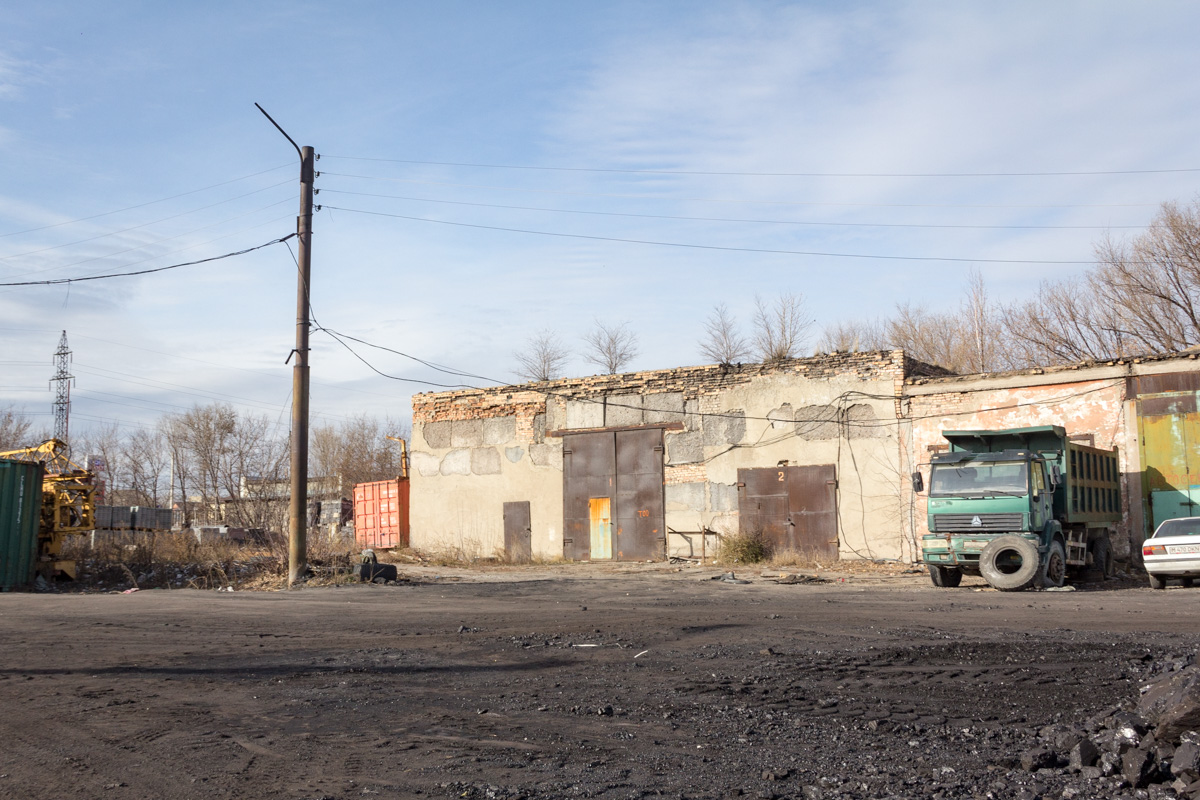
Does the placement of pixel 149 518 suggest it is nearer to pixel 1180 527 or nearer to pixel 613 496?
pixel 613 496

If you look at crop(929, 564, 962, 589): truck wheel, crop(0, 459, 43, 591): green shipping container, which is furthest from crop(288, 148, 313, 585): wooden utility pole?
crop(929, 564, 962, 589): truck wheel

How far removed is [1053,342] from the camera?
Result: 115 feet

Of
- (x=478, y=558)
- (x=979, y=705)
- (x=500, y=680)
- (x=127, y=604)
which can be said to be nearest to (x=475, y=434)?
(x=478, y=558)

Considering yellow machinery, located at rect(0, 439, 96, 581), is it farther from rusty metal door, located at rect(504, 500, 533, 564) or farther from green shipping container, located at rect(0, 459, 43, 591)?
rusty metal door, located at rect(504, 500, 533, 564)

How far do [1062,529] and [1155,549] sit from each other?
1.51 m

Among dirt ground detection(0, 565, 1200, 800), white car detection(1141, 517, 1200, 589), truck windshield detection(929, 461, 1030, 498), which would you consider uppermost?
truck windshield detection(929, 461, 1030, 498)

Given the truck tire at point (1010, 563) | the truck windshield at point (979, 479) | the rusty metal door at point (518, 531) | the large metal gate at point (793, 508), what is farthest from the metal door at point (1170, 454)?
the rusty metal door at point (518, 531)

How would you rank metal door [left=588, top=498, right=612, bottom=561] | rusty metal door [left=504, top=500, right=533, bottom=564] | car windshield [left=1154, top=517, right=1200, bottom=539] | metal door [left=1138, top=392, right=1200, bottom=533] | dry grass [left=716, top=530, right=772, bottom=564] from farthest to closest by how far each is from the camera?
1. rusty metal door [left=504, top=500, right=533, bottom=564]
2. metal door [left=588, top=498, right=612, bottom=561]
3. dry grass [left=716, top=530, right=772, bottom=564]
4. metal door [left=1138, top=392, right=1200, bottom=533]
5. car windshield [left=1154, top=517, right=1200, bottom=539]

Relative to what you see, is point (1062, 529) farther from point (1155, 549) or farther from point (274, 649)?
point (274, 649)

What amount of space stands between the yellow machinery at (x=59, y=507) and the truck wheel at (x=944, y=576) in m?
18.8

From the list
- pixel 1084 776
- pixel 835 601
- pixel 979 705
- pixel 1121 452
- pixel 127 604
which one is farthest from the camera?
pixel 1121 452

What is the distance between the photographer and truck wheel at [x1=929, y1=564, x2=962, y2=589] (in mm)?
17594

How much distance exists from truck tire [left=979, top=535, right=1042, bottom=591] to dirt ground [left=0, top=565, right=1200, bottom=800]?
1771 mm

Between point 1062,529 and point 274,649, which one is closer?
point 274,649
